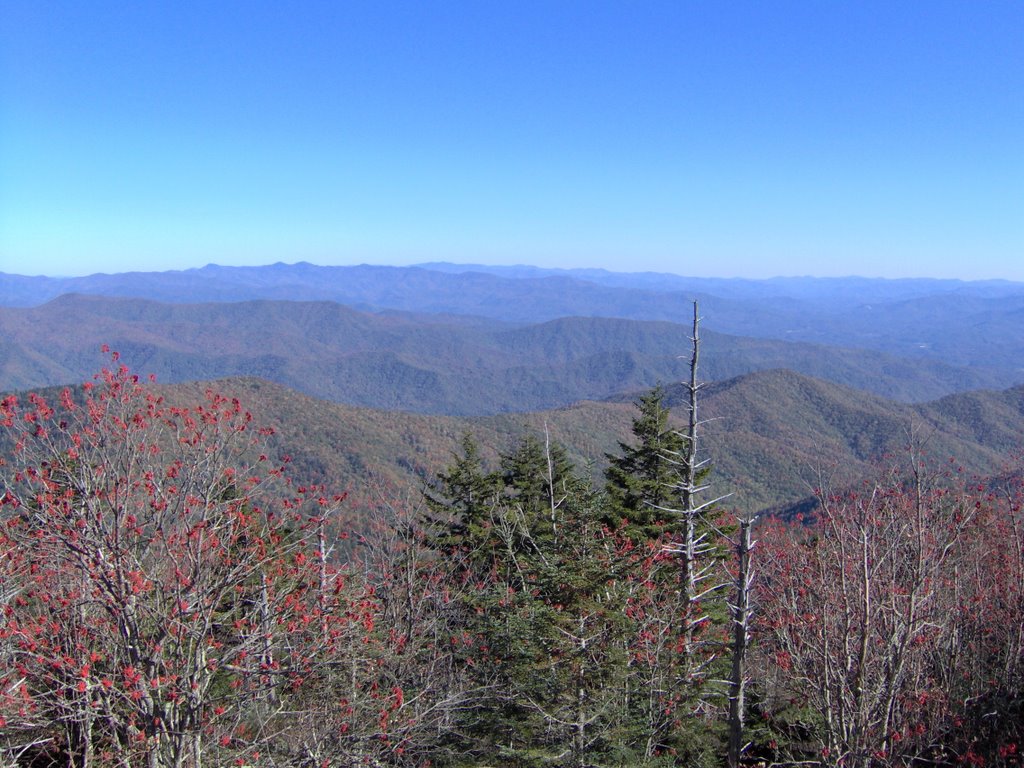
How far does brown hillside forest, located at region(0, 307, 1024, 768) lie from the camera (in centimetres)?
639

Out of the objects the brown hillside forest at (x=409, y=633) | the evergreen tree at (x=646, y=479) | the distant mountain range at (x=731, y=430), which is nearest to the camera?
the brown hillside forest at (x=409, y=633)

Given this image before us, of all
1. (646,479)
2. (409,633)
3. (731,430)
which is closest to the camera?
(409,633)

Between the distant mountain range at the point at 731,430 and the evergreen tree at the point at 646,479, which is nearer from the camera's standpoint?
the evergreen tree at the point at 646,479

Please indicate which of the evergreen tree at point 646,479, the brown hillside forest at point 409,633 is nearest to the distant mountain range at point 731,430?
the evergreen tree at point 646,479

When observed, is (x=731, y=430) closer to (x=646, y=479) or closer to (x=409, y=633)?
(x=646, y=479)

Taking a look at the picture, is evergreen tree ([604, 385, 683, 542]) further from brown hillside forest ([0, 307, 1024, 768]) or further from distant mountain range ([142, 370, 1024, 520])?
distant mountain range ([142, 370, 1024, 520])

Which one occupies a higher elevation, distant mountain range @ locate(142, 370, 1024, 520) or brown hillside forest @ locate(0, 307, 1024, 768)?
brown hillside forest @ locate(0, 307, 1024, 768)

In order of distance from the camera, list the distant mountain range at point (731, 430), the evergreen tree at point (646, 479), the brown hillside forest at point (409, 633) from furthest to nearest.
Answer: the distant mountain range at point (731, 430), the evergreen tree at point (646, 479), the brown hillside forest at point (409, 633)

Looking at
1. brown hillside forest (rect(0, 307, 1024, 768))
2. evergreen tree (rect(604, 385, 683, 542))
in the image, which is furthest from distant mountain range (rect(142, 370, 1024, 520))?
brown hillside forest (rect(0, 307, 1024, 768))

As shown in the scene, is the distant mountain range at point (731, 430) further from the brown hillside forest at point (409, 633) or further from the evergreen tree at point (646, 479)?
the brown hillside forest at point (409, 633)

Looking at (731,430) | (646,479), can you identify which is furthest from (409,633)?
(731,430)

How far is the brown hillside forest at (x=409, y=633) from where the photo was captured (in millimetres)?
6387

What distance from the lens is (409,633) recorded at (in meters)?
13.3

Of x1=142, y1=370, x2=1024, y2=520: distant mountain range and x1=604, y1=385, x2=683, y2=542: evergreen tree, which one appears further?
x1=142, y1=370, x2=1024, y2=520: distant mountain range
